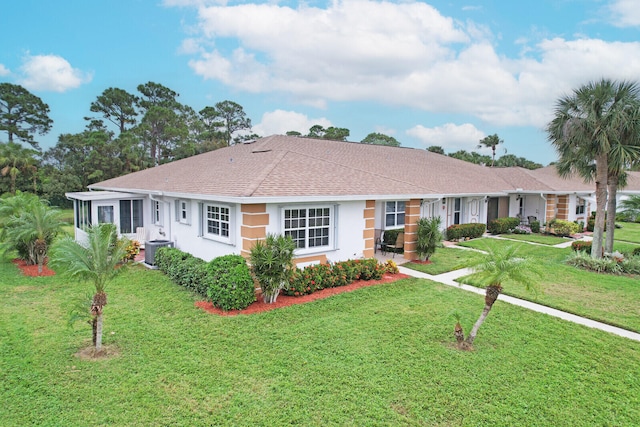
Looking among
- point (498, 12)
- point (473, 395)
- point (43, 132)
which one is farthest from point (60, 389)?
point (43, 132)

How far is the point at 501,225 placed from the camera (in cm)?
2280

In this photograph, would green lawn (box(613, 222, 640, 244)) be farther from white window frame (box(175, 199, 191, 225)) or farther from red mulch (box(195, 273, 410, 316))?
white window frame (box(175, 199, 191, 225))

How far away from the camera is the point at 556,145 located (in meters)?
15.0

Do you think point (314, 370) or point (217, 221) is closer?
point (314, 370)

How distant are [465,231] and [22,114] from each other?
55.5 m

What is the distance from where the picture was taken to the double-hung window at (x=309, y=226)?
36.1 feet

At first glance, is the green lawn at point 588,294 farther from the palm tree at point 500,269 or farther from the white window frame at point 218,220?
the white window frame at point 218,220

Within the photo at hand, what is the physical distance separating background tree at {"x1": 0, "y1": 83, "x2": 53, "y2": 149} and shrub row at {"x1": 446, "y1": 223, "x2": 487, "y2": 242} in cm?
5267

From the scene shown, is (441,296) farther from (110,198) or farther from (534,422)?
(110,198)

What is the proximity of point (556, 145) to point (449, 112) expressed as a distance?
17.7 meters

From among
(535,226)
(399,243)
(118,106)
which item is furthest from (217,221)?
(118,106)

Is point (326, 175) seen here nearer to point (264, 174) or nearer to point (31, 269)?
point (264, 174)

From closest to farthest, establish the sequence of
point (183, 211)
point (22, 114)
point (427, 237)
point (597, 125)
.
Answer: point (597, 125)
point (183, 211)
point (427, 237)
point (22, 114)

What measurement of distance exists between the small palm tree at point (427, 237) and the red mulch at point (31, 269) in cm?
1319
